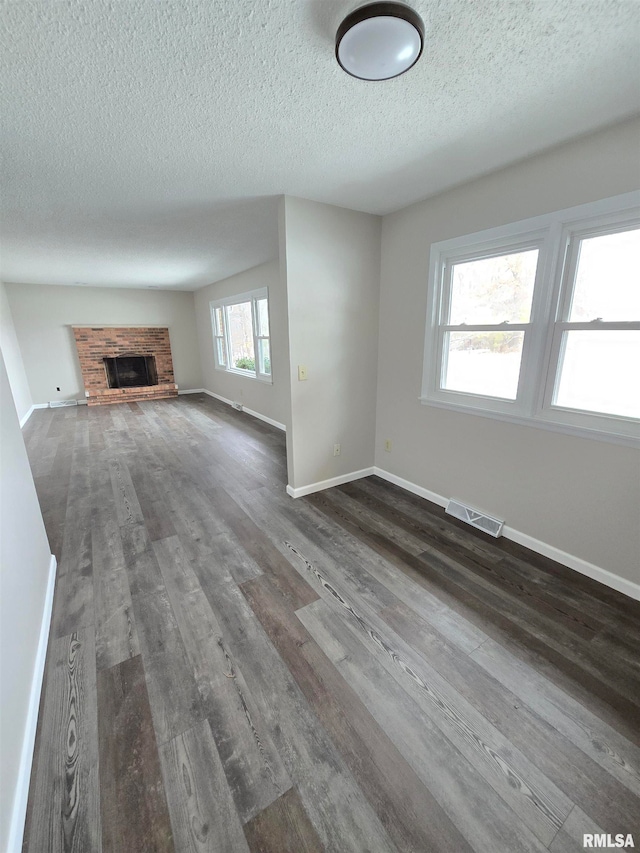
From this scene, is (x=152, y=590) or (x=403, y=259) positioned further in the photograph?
(x=403, y=259)

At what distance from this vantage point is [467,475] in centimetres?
266

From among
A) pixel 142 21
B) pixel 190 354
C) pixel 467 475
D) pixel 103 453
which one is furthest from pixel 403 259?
pixel 190 354

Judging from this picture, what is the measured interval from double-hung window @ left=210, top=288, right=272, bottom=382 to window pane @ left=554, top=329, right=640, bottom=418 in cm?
397

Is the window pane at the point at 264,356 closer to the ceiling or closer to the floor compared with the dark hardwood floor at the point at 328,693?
closer to the ceiling

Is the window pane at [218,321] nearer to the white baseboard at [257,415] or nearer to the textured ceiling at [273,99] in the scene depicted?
the white baseboard at [257,415]

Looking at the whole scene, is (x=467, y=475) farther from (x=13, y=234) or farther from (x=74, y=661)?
(x=13, y=234)

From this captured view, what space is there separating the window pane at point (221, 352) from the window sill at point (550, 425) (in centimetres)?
526

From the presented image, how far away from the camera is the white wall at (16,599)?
1.05 m

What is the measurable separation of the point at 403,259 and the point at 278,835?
3347 mm

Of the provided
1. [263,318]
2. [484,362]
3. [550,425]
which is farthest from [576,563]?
[263,318]

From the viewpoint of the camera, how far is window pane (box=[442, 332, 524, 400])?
2299mm

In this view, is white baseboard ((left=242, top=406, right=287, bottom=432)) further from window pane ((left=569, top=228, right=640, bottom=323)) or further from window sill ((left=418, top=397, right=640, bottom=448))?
window pane ((left=569, top=228, right=640, bottom=323))

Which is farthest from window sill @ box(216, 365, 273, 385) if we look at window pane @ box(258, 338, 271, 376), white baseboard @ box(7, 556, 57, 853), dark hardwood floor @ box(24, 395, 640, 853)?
white baseboard @ box(7, 556, 57, 853)

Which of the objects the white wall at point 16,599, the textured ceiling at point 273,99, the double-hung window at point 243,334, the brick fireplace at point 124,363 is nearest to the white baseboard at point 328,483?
the white wall at point 16,599
